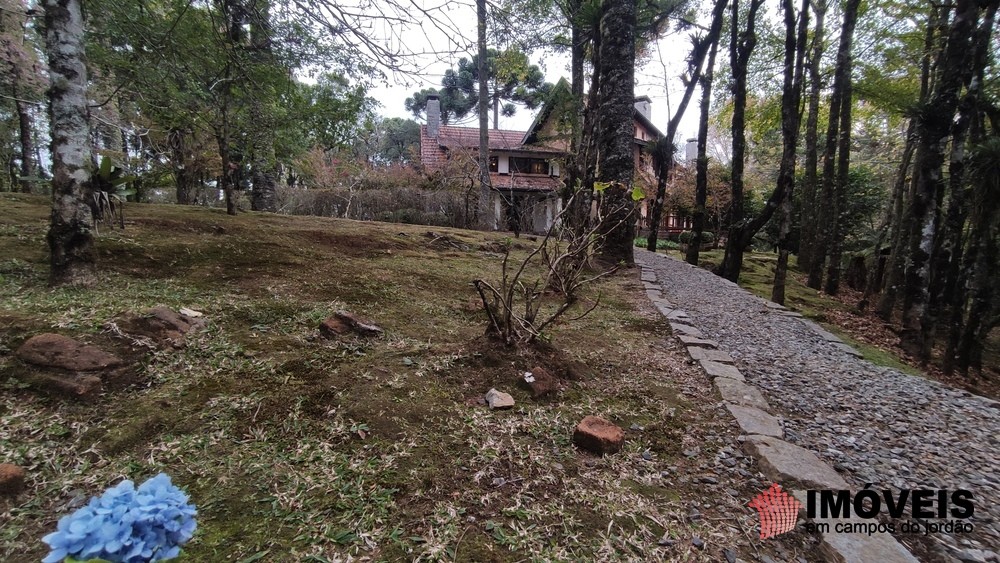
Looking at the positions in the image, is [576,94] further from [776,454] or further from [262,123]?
[776,454]

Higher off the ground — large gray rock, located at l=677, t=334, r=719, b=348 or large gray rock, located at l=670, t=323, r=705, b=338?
large gray rock, located at l=670, t=323, r=705, b=338

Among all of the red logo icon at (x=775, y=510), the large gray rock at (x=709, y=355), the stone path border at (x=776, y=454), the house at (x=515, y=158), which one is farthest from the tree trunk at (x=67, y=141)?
the house at (x=515, y=158)

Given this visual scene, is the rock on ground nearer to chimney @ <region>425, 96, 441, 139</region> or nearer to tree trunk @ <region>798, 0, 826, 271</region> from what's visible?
tree trunk @ <region>798, 0, 826, 271</region>

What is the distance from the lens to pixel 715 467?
58.2 inches

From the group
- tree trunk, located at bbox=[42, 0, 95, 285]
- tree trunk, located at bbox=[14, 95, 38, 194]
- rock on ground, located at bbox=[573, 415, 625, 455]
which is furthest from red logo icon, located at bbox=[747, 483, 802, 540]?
tree trunk, located at bbox=[14, 95, 38, 194]

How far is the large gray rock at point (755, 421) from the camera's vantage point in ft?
5.61

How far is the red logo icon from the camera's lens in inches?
47.1

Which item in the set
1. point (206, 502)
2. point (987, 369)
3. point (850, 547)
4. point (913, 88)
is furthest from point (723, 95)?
point (206, 502)

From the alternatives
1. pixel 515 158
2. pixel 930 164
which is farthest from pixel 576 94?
pixel 515 158

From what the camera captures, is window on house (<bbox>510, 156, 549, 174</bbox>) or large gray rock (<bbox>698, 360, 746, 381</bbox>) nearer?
large gray rock (<bbox>698, 360, 746, 381</bbox>)

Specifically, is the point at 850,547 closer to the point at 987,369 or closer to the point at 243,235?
the point at 243,235

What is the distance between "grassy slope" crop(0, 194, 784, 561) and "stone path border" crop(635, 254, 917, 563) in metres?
0.15

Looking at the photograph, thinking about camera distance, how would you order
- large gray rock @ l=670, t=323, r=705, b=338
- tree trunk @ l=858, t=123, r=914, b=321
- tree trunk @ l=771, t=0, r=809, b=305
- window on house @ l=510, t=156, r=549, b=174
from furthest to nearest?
window on house @ l=510, t=156, r=549, b=174
tree trunk @ l=858, t=123, r=914, b=321
tree trunk @ l=771, t=0, r=809, b=305
large gray rock @ l=670, t=323, r=705, b=338

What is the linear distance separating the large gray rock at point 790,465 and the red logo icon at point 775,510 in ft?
0.21
